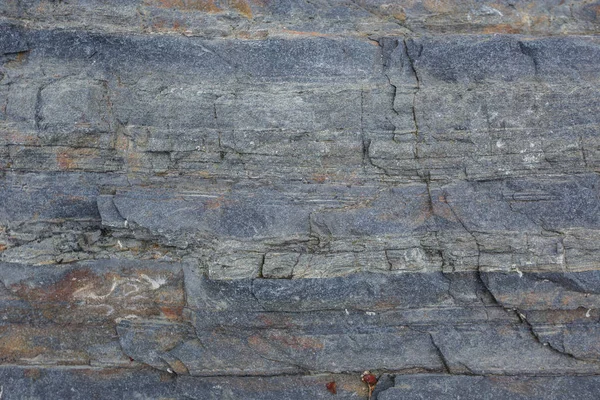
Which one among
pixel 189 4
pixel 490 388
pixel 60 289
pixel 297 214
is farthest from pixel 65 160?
pixel 490 388

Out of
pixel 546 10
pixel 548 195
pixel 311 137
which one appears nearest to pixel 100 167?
pixel 311 137

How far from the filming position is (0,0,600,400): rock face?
317cm

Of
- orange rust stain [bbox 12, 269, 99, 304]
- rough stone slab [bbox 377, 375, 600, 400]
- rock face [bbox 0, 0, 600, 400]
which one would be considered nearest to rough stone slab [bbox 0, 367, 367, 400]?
rock face [bbox 0, 0, 600, 400]

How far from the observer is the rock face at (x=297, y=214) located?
10.4 ft

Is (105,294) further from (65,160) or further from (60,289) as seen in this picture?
(65,160)

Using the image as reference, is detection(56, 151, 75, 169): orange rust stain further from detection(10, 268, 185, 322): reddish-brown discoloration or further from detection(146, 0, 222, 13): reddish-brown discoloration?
detection(146, 0, 222, 13): reddish-brown discoloration

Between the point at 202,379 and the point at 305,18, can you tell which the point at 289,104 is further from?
the point at 202,379

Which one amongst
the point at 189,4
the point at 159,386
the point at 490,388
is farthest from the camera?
the point at 189,4

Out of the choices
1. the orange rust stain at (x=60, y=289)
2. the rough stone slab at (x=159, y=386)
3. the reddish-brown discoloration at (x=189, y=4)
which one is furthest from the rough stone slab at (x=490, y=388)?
the reddish-brown discoloration at (x=189, y=4)

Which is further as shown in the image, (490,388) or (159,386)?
(159,386)

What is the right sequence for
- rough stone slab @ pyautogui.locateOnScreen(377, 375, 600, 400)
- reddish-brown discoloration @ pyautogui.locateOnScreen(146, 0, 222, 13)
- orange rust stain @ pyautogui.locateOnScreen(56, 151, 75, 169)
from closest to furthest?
rough stone slab @ pyautogui.locateOnScreen(377, 375, 600, 400), orange rust stain @ pyautogui.locateOnScreen(56, 151, 75, 169), reddish-brown discoloration @ pyautogui.locateOnScreen(146, 0, 222, 13)

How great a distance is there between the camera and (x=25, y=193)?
3.26 metres

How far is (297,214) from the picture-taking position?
127 inches

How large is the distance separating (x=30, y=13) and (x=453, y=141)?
273 centimetres
